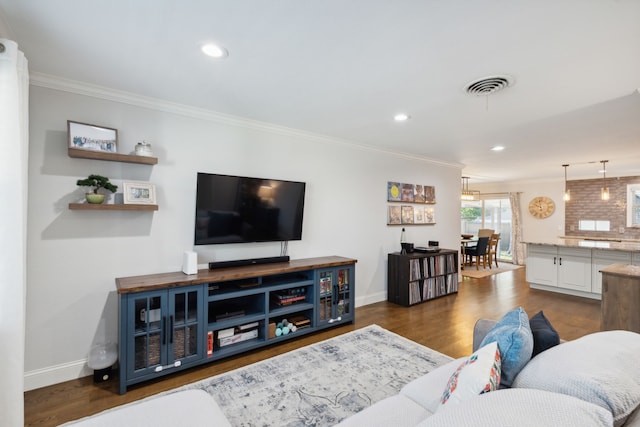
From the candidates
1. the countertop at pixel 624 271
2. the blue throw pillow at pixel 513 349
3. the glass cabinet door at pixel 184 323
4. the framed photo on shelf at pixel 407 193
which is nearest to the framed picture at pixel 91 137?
the glass cabinet door at pixel 184 323

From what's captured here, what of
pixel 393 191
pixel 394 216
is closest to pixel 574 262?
→ pixel 394 216

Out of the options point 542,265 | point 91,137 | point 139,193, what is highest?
point 91,137

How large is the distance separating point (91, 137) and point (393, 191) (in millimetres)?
3762

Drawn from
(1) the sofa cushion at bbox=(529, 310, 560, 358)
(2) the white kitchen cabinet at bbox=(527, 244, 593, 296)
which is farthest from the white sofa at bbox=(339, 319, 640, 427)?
(2) the white kitchen cabinet at bbox=(527, 244, 593, 296)

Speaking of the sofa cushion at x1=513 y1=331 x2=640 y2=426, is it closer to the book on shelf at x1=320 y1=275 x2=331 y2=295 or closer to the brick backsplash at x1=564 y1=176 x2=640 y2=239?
the book on shelf at x1=320 y1=275 x2=331 y2=295

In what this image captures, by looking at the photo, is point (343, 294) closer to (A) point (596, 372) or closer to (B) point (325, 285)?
(B) point (325, 285)

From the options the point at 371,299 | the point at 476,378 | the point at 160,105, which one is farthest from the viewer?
the point at 371,299

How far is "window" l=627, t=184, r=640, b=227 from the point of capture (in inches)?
261

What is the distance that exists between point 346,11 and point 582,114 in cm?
278

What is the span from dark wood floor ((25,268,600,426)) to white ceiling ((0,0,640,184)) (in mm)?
2311

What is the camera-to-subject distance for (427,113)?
9.82 ft

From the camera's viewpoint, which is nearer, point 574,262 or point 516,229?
point 574,262

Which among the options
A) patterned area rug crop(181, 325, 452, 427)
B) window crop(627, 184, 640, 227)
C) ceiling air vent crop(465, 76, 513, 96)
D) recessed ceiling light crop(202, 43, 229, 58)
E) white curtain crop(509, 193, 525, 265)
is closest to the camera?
recessed ceiling light crop(202, 43, 229, 58)

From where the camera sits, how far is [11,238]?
1585mm
